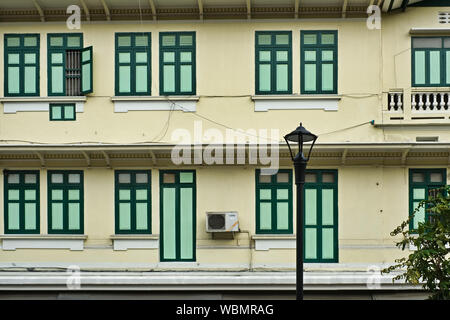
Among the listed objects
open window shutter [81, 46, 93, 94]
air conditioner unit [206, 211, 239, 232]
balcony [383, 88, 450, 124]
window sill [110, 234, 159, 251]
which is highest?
open window shutter [81, 46, 93, 94]

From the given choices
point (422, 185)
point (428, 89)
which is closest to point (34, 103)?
point (428, 89)

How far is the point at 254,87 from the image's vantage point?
10.2 m

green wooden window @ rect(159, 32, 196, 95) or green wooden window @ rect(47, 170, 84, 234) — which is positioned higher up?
green wooden window @ rect(159, 32, 196, 95)

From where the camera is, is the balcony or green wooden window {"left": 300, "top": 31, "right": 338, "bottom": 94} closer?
the balcony

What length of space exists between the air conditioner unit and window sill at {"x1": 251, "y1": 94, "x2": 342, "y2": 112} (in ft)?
8.01

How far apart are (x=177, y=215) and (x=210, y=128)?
2.08m

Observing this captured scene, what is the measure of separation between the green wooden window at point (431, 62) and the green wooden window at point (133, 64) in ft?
19.6

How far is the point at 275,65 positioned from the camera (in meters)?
10.2

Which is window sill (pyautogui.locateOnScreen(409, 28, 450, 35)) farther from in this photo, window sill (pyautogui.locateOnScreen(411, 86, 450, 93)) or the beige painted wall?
window sill (pyautogui.locateOnScreen(411, 86, 450, 93))

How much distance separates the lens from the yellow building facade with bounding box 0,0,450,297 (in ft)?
32.8

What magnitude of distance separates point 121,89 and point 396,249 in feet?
23.2

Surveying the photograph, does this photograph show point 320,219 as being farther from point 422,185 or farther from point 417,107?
point 417,107

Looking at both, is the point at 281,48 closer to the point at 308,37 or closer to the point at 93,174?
the point at 308,37

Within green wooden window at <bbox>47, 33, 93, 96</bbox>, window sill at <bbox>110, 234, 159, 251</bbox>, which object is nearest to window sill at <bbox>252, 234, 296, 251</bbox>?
window sill at <bbox>110, 234, 159, 251</bbox>
